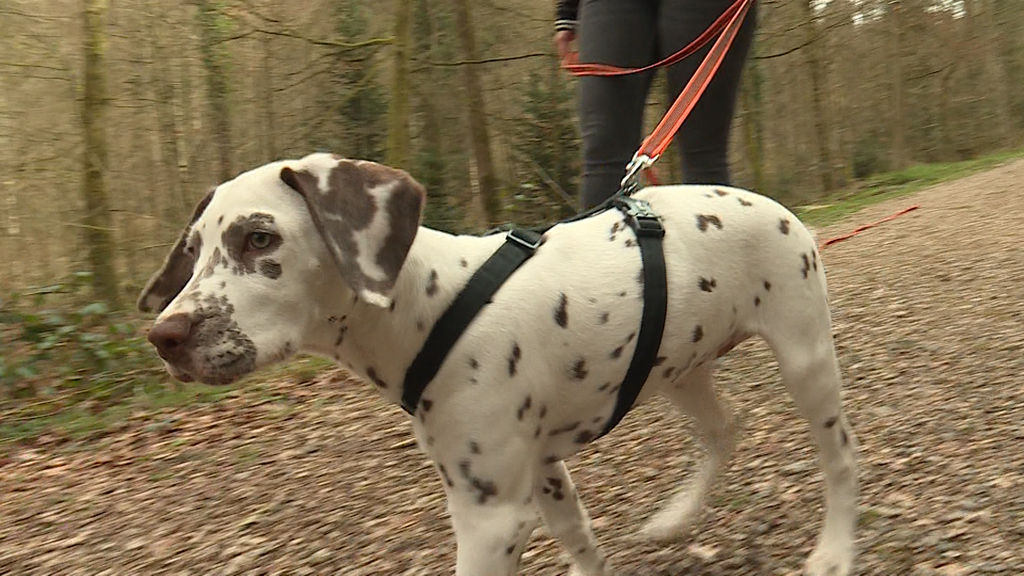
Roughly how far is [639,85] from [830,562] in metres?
1.93

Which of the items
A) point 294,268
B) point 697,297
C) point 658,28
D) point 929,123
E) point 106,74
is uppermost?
point 106,74

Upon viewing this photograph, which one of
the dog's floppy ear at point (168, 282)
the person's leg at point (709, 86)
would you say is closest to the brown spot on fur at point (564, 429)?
the dog's floppy ear at point (168, 282)

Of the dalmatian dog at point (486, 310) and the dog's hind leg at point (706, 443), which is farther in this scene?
the dog's hind leg at point (706, 443)

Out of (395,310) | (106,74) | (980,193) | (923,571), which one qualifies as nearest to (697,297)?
(395,310)

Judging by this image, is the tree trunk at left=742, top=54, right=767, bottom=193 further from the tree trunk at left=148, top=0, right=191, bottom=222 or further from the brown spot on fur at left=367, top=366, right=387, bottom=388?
the brown spot on fur at left=367, top=366, right=387, bottom=388

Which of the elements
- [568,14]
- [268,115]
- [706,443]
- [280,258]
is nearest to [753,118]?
[268,115]

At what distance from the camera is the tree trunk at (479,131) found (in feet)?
35.4

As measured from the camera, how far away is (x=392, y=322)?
218 cm

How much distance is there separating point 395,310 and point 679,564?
143cm

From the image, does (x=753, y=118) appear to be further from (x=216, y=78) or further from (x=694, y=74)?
(x=694, y=74)

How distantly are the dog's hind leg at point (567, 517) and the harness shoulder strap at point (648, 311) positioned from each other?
10.9 inches

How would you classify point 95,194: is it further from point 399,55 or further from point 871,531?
point 871,531

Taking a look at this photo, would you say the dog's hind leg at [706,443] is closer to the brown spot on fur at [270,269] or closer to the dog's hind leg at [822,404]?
the dog's hind leg at [822,404]

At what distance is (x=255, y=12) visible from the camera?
1005 cm
